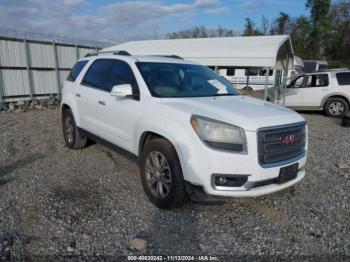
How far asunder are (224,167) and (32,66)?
12.2 m

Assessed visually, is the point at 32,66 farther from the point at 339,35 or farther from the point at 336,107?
the point at 339,35

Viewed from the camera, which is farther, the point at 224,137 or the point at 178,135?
the point at 178,135

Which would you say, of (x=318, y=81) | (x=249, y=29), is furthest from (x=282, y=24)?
(x=318, y=81)

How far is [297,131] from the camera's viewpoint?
353 centimetres

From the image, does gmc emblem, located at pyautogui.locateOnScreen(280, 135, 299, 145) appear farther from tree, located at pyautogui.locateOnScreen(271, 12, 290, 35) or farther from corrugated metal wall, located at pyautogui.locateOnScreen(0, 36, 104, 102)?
tree, located at pyautogui.locateOnScreen(271, 12, 290, 35)

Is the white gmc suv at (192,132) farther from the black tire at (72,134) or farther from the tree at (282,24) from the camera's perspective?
the tree at (282,24)

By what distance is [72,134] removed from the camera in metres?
5.91

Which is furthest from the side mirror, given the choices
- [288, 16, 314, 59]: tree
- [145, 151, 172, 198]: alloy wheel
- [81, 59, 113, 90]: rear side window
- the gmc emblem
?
[288, 16, 314, 59]: tree

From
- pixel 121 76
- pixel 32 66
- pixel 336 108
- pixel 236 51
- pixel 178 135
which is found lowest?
pixel 336 108

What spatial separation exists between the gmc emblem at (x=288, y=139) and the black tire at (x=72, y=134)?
3.78 metres

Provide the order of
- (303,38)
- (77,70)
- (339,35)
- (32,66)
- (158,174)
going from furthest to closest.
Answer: (303,38) < (339,35) < (32,66) < (77,70) < (158,174)

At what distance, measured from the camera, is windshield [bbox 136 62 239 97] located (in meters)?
4.01

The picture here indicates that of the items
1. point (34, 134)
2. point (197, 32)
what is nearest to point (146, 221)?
point (34, 134)

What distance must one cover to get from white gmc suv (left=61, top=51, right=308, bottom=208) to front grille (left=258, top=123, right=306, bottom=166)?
1 cm
